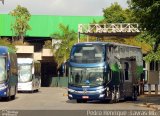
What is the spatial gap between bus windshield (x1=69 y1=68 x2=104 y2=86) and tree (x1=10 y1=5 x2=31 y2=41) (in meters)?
50.2

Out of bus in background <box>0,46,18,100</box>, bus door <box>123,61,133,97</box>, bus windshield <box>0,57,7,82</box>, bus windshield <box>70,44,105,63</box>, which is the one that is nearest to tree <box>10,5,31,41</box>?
bus door <box>123,61,133,97</box>

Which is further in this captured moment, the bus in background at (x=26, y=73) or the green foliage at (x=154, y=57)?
the bus in background at (x=26, y=73)

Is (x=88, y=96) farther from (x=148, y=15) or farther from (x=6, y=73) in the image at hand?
(x=148, y=15)

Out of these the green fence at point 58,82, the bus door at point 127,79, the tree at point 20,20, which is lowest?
the green fence at point 58,82

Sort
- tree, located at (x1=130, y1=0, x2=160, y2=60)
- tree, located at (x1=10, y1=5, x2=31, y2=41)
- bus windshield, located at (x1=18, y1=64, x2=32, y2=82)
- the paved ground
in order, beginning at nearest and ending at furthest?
1. the paved ground
2. tree, located at (x1=130, y1=0, x2=160, y2=60)
3. bus windshield, located at (x1=18, y1=64, x2=32, y2=82)
4. tree, located at (x1=10, y1=5, x2=31, y2=41)

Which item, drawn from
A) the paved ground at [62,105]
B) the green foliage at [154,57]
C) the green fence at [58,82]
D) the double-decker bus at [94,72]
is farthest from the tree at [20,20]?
the double-decker bus at [94,72]

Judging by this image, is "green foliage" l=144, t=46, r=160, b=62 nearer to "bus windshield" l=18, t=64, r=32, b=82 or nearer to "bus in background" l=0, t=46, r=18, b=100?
"bus in background" l=0, t=46, r=18, b=100

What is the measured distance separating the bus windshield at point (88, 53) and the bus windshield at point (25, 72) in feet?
63.4

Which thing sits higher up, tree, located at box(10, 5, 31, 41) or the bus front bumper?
tree, located at box(10, 5, 31, 41)

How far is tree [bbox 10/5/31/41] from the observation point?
274 ft

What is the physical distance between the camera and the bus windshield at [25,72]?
52.3 metres

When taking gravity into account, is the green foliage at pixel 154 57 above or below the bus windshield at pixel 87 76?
above

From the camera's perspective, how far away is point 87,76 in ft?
111

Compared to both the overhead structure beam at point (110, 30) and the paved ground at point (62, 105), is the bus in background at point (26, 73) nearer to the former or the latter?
the overhead structure beam at point (110, 30)
